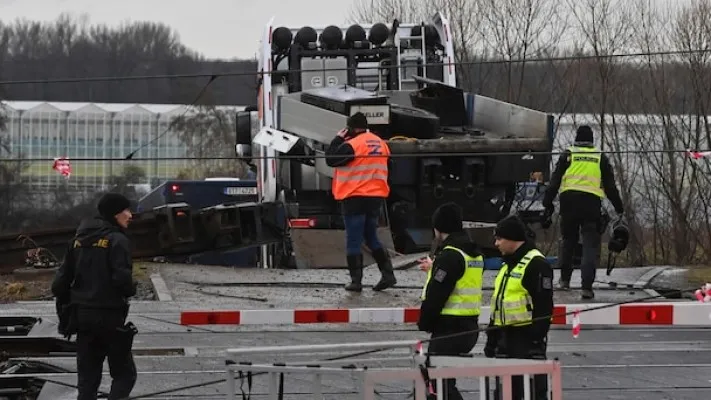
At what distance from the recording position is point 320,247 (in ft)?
47.8

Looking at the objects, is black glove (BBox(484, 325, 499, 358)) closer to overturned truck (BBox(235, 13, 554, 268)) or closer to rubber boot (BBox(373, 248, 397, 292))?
rubber boot (BBox(373, 248, 397, 292))

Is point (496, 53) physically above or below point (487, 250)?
above

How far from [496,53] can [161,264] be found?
48.1 feet

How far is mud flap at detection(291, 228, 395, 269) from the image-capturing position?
571 inches

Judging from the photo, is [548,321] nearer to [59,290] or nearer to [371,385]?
[371,385]

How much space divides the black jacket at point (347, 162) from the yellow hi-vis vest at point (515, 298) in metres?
4.02

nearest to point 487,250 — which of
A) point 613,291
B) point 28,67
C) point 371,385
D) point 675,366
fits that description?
point 613,291

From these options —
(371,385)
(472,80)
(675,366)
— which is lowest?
(675,366)

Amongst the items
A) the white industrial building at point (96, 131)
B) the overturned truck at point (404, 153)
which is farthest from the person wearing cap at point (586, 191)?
the white industrial building at point (96, 131)

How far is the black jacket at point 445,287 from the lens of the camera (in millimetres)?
6746

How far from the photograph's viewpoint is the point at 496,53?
27.6 metres

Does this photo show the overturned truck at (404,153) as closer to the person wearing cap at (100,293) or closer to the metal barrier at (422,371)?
the person wearing cap at (100,293)

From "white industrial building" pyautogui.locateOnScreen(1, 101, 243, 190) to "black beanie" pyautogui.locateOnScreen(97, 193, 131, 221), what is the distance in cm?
6142

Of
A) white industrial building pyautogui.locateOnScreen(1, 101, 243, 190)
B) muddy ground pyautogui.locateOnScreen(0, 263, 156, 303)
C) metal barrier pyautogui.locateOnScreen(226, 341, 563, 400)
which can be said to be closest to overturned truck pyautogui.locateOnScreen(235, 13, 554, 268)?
muddy ground pyautogui.locateOnScreen(0, 263, 156, 303)
